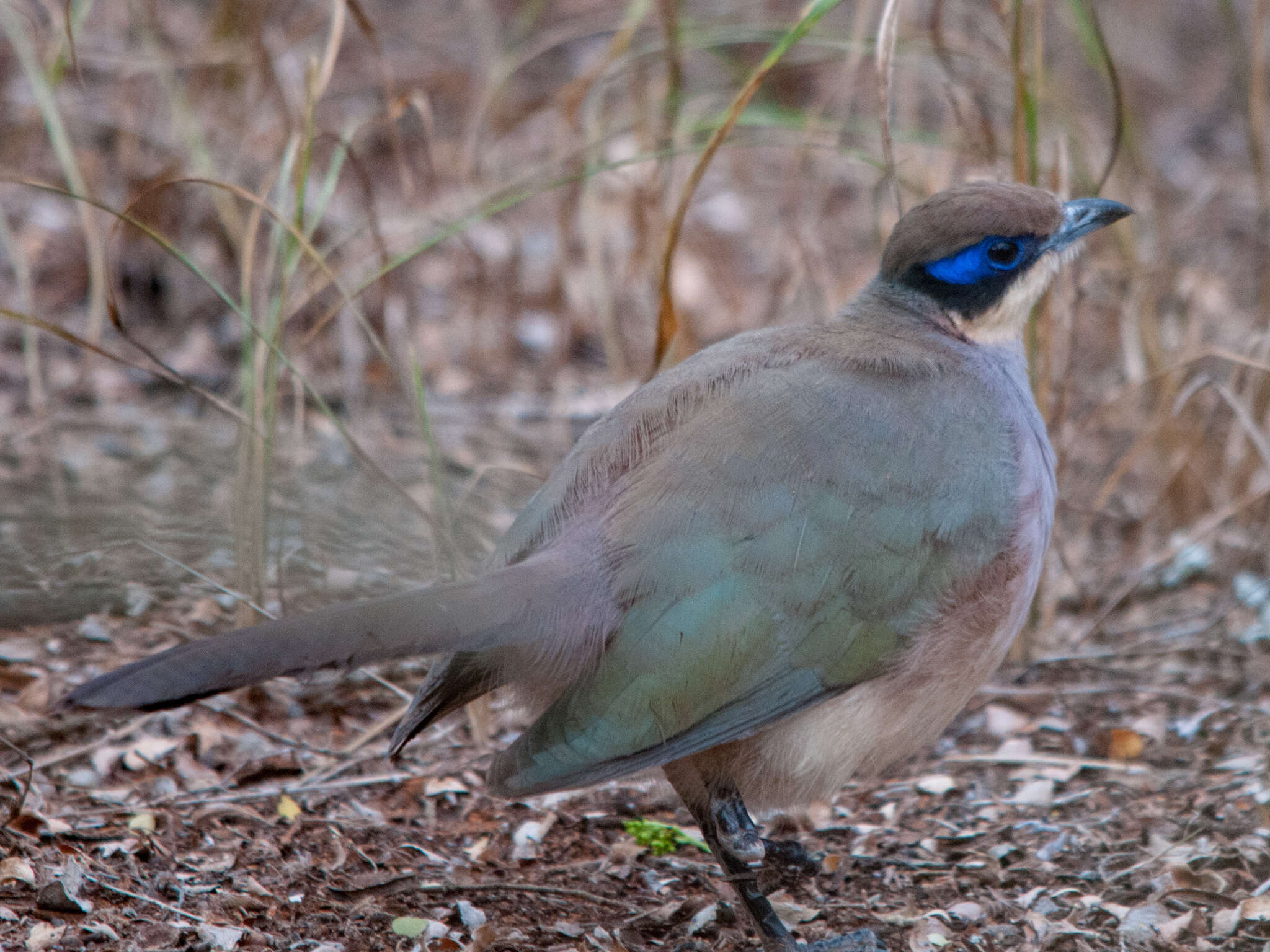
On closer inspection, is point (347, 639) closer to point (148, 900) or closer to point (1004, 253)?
point (148, 900)

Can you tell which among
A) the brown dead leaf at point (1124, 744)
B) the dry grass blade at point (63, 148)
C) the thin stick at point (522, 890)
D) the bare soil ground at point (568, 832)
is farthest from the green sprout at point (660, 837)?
the dry grass blade at point (63, 148)

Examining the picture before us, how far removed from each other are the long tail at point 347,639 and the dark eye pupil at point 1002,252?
127 cm

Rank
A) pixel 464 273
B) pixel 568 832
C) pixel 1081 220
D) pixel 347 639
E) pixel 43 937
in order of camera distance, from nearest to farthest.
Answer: pixel 347 639 → pixel 43 937 → pixel 1081 220 → pixel 568 832 → pixel 464 273

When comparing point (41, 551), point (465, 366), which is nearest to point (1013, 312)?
point (41, 551)

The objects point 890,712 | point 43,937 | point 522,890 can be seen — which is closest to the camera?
point 43,937

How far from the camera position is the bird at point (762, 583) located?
2.69 metres

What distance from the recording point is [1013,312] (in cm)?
333

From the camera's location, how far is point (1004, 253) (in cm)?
325

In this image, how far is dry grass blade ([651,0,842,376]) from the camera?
126 inches

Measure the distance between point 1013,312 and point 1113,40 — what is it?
6.25m

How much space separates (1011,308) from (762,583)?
1031mm

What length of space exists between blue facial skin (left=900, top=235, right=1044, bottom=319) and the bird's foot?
141 centimetres

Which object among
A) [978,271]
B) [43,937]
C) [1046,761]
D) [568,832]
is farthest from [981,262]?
[43,937]

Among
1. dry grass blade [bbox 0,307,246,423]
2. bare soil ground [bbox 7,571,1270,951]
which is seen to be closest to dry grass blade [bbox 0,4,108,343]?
dry grass blade [bbox 0,307,246,423]
